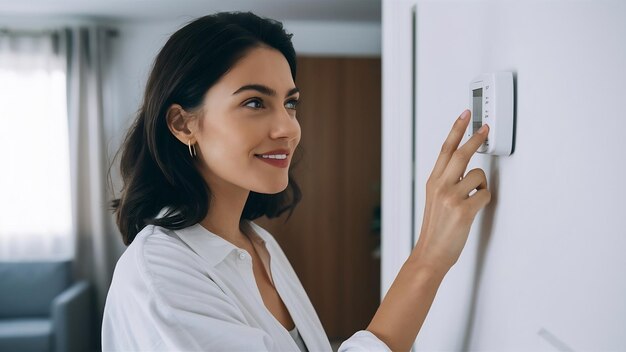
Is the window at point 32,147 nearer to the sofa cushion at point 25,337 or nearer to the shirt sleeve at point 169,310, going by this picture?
the sofa cushion at point 25,337

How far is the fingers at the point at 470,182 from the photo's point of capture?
66 centimetres

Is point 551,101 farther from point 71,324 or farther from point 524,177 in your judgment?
point 71,324

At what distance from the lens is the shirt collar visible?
854mm

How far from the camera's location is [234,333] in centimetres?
71

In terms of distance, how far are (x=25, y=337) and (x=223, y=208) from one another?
9.79ft

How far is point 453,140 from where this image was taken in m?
0.68

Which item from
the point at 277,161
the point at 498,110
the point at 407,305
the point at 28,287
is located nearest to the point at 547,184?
the point at 498,110

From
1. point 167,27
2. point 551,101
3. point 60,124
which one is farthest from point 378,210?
point 551,101

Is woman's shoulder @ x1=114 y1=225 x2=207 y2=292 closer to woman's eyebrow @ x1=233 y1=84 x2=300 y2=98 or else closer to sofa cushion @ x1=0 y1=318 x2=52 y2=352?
woman's eyebrow @ x1=233 y1=84 x2=300 y2=98

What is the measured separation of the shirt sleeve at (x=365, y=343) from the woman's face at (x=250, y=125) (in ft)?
1.05

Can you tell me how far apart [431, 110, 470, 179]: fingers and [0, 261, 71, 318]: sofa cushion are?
12.0 feet

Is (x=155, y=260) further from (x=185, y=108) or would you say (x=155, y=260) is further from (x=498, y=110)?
(x=498, y=110)

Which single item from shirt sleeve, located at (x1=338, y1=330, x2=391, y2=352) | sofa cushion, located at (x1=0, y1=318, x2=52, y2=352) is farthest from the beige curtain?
shirt sleeve, located at (x1=338, y1=330, x2=391, y2=352)

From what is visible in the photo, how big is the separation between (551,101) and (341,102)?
136 inches
